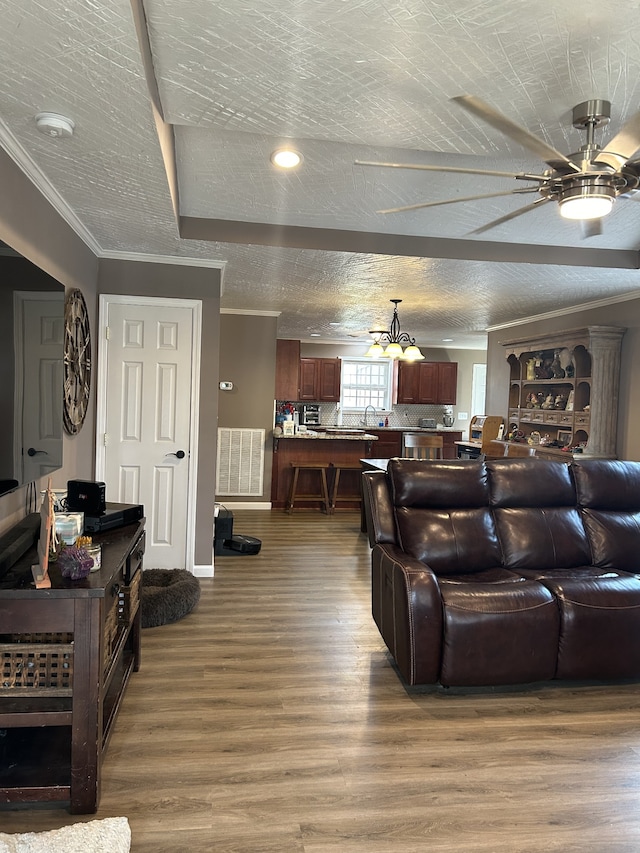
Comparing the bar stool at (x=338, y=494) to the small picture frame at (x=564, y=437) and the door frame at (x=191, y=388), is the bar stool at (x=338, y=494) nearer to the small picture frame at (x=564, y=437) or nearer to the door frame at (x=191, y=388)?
the small picture frame at (x=564, y=437)

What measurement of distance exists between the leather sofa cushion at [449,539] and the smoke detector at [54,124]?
2412 mm

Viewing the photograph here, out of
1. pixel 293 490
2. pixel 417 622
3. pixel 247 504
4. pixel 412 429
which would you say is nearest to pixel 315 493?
pixel 293 490

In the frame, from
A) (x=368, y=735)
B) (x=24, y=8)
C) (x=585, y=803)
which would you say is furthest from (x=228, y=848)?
(x=24, y=8)

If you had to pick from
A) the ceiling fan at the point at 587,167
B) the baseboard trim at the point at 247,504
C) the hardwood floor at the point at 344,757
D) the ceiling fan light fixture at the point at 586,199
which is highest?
the ceiling fan at the point at 587,167

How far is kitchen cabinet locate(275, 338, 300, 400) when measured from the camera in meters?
8.09

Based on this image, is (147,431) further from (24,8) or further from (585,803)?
(585,803)

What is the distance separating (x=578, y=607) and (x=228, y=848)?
1.87m

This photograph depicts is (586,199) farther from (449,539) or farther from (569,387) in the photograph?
(569,387)

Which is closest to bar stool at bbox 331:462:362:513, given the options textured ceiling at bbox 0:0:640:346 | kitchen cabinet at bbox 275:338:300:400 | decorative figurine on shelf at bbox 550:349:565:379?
kitchen cabinet at bbox 275:338:300:400

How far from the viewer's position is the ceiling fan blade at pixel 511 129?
177 centimetres

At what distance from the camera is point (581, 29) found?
6.09ft

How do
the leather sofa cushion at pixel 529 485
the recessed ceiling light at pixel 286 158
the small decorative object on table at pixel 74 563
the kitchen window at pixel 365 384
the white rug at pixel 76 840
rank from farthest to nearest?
the kitchen window at pixel 365 384 → the leather sofa cushion at pixel 529 485 → the recessed ceiling light at pixel 286 158 → the small decorative object on table at pixel 74 563 → the white rug at pixel 76 840

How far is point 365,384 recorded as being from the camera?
36.2 ft

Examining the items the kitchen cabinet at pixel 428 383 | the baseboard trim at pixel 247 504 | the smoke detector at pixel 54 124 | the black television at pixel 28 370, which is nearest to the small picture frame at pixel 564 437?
the baseboard trim at pixel 247 504
